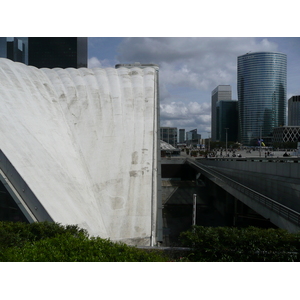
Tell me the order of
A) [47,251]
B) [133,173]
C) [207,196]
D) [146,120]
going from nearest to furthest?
[47,251]
[133,173]
[146,120]
[207,196]

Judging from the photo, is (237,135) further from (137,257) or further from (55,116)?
(137,257)

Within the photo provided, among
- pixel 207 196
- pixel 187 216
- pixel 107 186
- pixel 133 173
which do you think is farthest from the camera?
pixel 207 196

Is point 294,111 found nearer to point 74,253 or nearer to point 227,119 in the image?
point 227,119

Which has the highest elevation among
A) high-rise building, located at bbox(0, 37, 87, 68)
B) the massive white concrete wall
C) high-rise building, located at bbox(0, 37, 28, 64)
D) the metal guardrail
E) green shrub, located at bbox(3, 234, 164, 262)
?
high-rise building, located at bbox(0, 37, 87, 68)

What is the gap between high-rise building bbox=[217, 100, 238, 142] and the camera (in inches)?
4857

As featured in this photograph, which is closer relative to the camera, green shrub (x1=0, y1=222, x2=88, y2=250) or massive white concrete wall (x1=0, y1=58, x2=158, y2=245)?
green shrub (x1=0, y1=222, x2=88, y2=250)

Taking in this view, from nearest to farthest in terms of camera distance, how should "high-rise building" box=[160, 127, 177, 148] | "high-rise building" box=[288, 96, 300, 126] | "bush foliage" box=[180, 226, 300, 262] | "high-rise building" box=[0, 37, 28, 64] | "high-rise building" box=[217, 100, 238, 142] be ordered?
1. "bush foliage" box=[180, 226, 300, 262]
2. "high-rise building" box=[0, 37, 28, 64]
3. "high-rise building" box=[160, 127, 177, 148]
4. "high-rise building" box=[217, 100, 238, 142]
5. "high-rise building" box=[288, 96, 300, 126]

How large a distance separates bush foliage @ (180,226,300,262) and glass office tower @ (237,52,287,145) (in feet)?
179

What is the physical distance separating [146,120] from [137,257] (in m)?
14.1

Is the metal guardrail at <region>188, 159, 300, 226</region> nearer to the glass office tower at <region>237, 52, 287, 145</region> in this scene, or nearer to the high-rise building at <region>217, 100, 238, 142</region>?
the glass office tower at <region>237, 52, 287, 145</region>

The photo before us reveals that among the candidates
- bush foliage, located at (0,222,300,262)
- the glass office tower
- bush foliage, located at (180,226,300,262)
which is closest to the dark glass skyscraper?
the glass office tower

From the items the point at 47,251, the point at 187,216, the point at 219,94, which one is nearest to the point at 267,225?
the point at 187,216

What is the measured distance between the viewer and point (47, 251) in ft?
20.2

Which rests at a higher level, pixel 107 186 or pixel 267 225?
pixel 107 186
